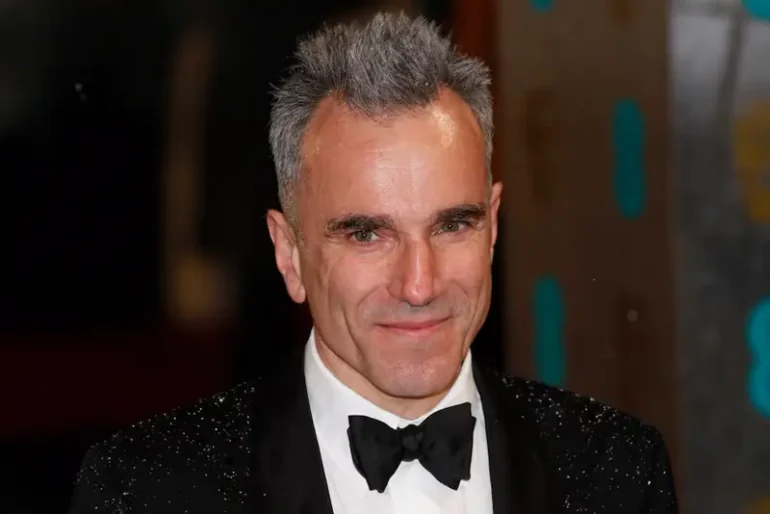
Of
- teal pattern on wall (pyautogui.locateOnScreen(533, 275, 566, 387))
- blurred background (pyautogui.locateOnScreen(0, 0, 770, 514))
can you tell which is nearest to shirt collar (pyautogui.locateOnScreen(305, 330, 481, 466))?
blurred background (pyautogui.locateOnScreen(0, 0, 770, 514))

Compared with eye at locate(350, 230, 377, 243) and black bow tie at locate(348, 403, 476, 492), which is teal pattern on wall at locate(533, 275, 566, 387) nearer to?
black bow tie at locate(348, 403, 476, 492)

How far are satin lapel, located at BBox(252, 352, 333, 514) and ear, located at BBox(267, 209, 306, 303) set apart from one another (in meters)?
0.17

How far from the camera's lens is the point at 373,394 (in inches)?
84.9

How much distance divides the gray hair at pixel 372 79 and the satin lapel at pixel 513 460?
48 cm

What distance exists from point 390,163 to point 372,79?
157 mm

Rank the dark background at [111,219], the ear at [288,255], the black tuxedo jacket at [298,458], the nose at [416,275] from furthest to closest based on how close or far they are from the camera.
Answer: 1. the dark background at [111,219]
2. the ear at [288,255]
3. the black tuxedo jacket at [298,458]
4. the nose at [416,275]

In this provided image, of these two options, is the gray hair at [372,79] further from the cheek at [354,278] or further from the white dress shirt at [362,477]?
the white dress shirt at [362,477]

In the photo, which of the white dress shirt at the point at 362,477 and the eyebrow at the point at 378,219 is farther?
the white dress shirt at the point at 362,477

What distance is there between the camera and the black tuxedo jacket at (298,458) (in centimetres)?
209

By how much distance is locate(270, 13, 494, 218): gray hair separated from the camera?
2041 millimetres

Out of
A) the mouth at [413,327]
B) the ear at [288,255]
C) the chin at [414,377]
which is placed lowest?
the chin at [414,377]

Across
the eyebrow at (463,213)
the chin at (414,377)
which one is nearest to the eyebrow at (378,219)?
the eyebrow at (463,213)

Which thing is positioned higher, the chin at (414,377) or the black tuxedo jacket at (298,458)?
the chin at (414,377)

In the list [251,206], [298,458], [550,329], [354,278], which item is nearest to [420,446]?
[298,458]
